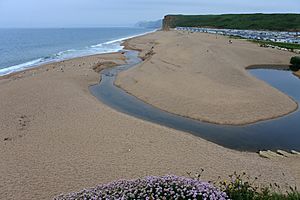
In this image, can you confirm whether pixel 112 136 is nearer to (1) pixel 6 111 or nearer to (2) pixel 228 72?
(1) pixel 6 111

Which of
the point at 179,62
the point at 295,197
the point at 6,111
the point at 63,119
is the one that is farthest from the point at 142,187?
the point at 179,62

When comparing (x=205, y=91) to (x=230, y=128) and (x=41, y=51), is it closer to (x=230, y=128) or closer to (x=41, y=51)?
(x=230, y=128)

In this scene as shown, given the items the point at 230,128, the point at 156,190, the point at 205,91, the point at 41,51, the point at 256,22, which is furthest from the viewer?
the point at 256,22

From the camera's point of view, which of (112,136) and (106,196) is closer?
(106,196)

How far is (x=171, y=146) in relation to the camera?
13375mm

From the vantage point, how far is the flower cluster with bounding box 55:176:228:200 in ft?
19.3

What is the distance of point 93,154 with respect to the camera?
1249cm

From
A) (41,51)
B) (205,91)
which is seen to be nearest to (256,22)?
(41,51)

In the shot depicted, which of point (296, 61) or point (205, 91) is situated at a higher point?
point (205, 91)

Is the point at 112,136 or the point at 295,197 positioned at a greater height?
the point at 295,197

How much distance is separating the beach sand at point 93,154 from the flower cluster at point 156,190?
379 cm

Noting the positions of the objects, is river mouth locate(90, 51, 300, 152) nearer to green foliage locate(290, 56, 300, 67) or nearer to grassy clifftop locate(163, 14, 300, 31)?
green foliage locate(290, 56, 300, 67)

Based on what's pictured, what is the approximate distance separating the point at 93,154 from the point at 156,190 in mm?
6853

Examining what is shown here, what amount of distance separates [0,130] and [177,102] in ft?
34.4
